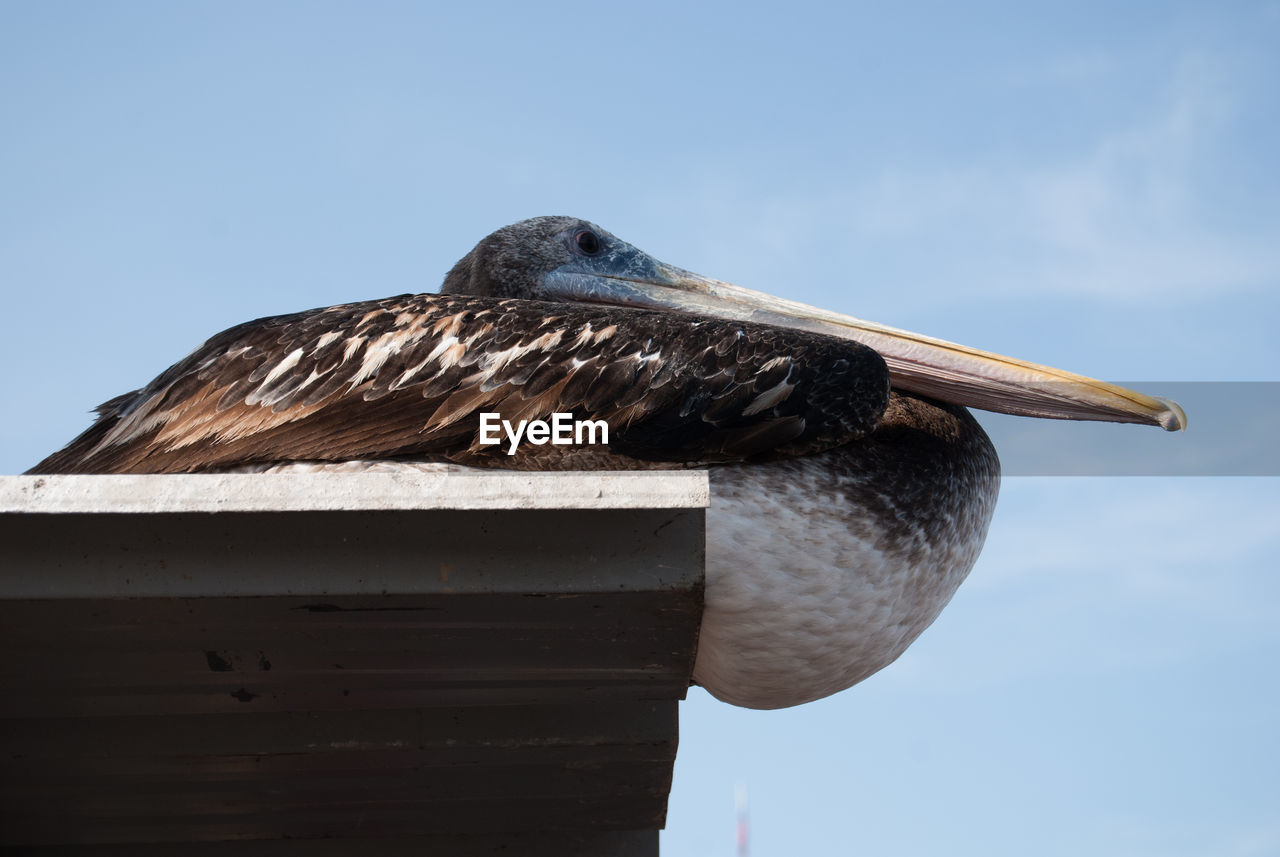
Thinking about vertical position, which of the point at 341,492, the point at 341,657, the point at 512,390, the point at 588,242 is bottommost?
the point at 341,657

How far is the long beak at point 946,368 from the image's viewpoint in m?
3.24

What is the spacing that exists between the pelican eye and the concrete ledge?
7.67 feet

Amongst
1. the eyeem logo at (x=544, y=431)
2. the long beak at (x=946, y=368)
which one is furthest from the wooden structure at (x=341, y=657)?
the long beak at (x=946, y=368)

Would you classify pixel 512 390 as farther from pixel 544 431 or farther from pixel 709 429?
pixel 709 429

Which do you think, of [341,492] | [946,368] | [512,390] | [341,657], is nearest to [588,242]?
[946,368]

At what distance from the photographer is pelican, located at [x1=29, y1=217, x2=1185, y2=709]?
2867 mm

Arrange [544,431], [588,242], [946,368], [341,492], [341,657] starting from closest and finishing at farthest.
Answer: [341,492] → [341,657] → [544,431] → [946,368] → [588,242]

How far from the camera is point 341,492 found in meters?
2.23

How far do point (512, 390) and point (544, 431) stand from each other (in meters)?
0.13

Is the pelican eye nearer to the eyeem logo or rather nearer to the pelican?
the pelican

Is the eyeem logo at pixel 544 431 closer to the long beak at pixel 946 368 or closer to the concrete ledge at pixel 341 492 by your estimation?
the concrete ledge at pixel 341 492

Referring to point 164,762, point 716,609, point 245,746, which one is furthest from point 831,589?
point 164,762

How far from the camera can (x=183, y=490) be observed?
224cm

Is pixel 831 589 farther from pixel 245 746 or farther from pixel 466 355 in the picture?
pixel 245 746
